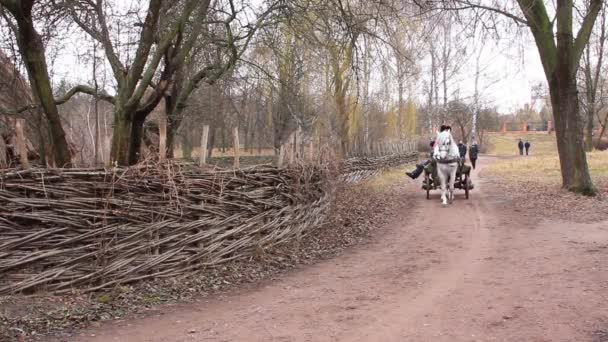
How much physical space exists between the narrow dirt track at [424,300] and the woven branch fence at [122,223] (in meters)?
0.71

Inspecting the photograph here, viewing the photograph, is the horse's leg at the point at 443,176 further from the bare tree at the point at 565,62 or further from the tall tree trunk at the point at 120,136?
the tall tree trunk at the point at 120,136

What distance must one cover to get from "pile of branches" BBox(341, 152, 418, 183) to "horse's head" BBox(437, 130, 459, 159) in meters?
2.58

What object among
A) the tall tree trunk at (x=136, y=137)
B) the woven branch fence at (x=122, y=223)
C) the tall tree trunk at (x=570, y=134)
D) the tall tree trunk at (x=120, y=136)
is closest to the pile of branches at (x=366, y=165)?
the tall tree trunk at (x=136, y=137)

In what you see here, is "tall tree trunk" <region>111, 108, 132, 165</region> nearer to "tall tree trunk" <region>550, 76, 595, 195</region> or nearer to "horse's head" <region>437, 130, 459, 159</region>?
"horse's head" <region>437, 130, 459, 159</region>

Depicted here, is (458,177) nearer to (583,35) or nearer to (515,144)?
(583,35)

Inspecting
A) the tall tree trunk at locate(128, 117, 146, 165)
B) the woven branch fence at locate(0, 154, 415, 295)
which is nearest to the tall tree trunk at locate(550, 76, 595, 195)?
the woven branch fence at locate(0, 154, 415, 295)

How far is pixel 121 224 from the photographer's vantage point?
18.4 ft

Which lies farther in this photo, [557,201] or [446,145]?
[446,145]

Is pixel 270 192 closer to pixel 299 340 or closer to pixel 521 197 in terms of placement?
pixel 299 340

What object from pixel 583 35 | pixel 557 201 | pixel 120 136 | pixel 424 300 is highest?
pixel 583 35

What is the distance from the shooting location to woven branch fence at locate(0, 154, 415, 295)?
4.99 m

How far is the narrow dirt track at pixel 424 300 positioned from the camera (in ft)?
15.4

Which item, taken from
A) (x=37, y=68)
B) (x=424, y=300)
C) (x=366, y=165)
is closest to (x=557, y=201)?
(x=424, y=300)

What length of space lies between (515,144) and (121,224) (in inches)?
2512
